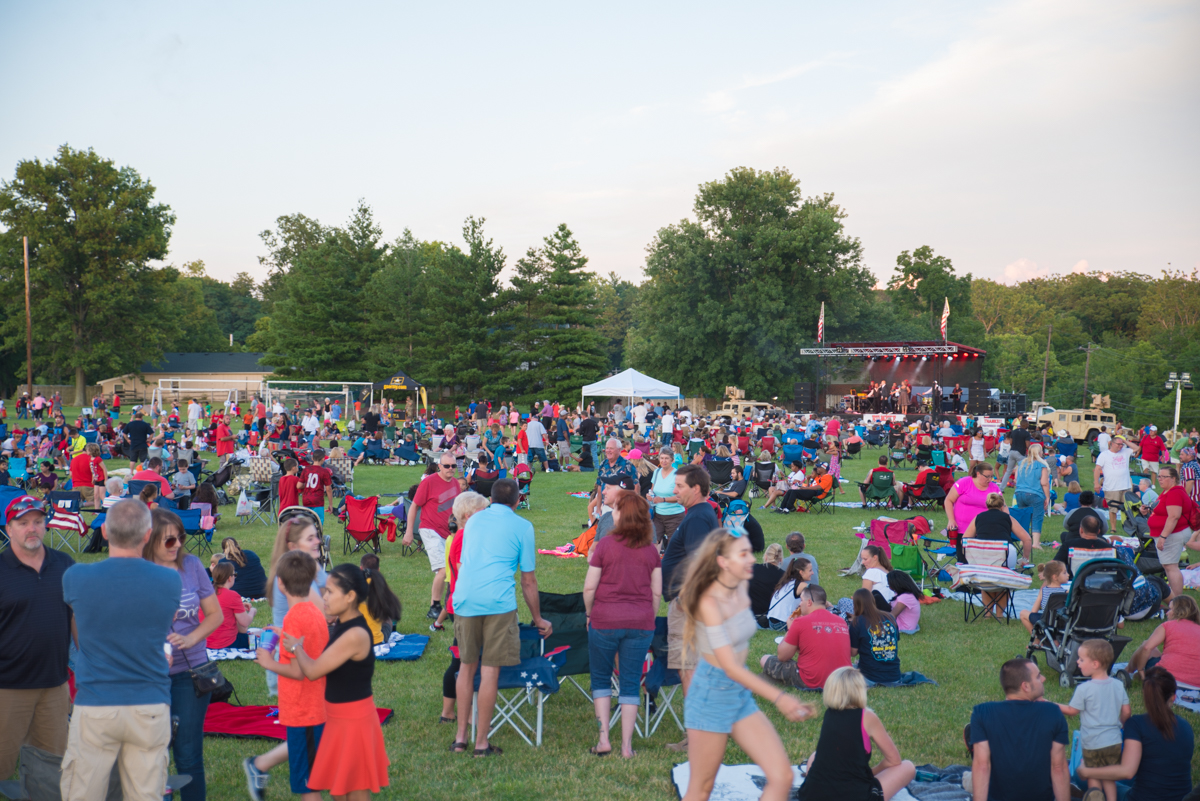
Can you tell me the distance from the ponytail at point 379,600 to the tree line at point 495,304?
35817 millimetres

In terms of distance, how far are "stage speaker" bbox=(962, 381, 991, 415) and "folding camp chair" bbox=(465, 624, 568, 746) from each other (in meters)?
30.6

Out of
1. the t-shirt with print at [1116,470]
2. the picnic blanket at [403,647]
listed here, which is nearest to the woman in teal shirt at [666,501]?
the picnic blanket at [403,647]

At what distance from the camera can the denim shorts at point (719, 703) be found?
10.5 ft

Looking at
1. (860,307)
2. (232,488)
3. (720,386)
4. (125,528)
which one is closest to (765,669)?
(125,528)

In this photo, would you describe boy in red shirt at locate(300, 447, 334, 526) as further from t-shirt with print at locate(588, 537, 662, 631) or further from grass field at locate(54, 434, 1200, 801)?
t-shirt with print at locate(588, 537, 662, 631)

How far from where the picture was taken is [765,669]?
6020 millimetres

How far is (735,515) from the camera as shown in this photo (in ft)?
32.8

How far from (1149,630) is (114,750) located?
26.3 feet

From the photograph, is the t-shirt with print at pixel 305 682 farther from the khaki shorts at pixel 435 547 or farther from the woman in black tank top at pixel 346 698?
the khaki shorts at pixel 435 547

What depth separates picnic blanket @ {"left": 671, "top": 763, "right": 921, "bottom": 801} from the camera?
4219 mm

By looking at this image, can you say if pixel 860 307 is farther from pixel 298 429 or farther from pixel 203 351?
pixel 203 351

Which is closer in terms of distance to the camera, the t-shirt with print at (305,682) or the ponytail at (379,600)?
the t-shirt with print at (305,682)

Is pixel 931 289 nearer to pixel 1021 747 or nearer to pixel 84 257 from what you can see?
pixel 84 257

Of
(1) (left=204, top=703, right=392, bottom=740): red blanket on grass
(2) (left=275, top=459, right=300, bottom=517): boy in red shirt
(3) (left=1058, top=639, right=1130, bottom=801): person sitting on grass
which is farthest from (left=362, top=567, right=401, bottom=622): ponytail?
(2) (left=275, top=459, right=300, bottom=517): boy in red shirt
